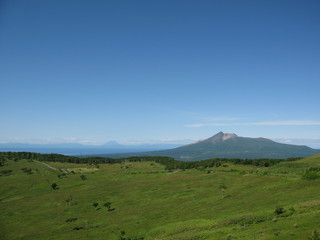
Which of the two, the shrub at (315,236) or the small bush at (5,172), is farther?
the small bush at (5,172)

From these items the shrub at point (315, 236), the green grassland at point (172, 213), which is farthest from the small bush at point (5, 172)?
the shrub at point (315, 236)

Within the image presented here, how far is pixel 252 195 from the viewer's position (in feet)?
200

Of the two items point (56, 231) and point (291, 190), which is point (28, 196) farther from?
point (291, 190)

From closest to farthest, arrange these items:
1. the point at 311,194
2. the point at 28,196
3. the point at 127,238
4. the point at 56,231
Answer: the point at 127,238 < the point at 311,194 < the point at 56,231 < the point at 28,196

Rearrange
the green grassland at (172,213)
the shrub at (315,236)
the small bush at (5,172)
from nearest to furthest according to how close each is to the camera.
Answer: the shrub at (315,236)
the green grassland at (172,213)
the small bush at (5,172)

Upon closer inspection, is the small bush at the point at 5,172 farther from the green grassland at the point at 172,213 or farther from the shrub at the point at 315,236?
the shrub at the point at 315,236

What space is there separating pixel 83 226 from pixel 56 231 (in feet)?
22.8

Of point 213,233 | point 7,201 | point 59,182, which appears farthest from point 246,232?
point 59,182

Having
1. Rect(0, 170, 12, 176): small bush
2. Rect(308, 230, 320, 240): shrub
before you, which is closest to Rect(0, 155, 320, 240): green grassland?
Rect(308, 230, 320, 240): shrub

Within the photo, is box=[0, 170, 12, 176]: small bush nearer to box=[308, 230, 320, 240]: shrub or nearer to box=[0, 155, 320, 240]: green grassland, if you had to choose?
box=[0, 155, 320, 240]: green grassland

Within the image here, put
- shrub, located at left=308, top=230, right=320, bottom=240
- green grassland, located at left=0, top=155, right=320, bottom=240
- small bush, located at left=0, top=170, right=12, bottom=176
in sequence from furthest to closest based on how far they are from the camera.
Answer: small bush, located at left=0, top=170, right=12, bottom=176, green grassland, located at left=0, top=155, right=320, bottom=240, shrub, located at left=308, top=230, right=320, bottom=240

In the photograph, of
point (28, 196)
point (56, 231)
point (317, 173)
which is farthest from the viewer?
point (28, 196)

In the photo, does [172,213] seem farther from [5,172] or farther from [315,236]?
[5,172]

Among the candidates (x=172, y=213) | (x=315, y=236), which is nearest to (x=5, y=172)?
(x=172, y=213)
